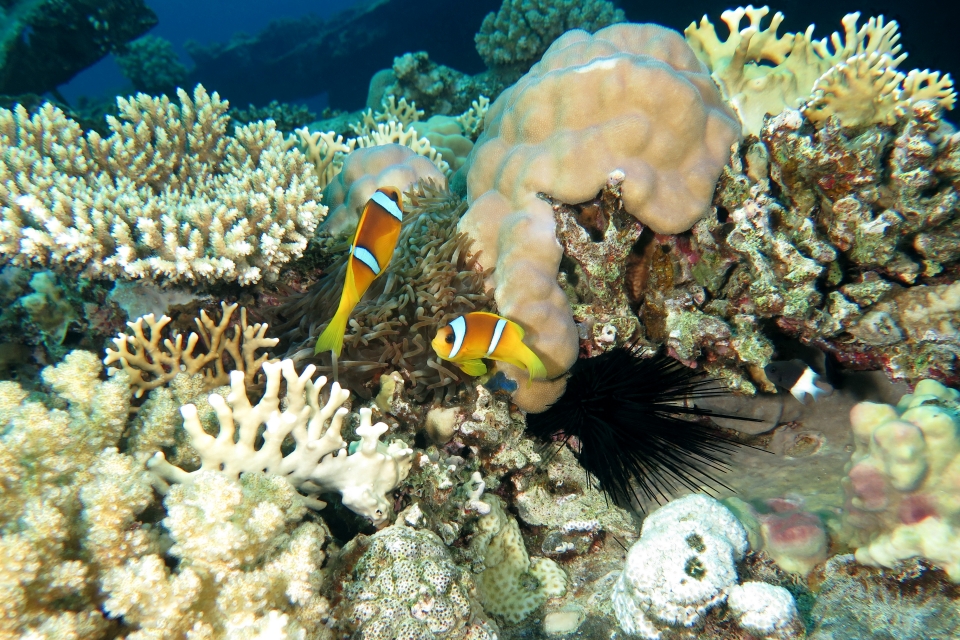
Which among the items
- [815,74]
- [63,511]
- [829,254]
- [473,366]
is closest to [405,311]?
[473,366]

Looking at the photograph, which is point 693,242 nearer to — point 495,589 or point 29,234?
point 495,589

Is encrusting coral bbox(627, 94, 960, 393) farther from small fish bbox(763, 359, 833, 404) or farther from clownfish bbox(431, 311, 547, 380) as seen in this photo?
clownfish bbox(431, 311, 547, 380)

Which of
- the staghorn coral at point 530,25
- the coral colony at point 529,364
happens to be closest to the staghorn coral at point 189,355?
the coral colony at point 529,364

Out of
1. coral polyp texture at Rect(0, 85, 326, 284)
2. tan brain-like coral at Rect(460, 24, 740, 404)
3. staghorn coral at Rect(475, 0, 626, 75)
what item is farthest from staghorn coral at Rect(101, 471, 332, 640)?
staghorn coral at Rect(475, 0, 626, 75)

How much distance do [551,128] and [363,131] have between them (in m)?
3.69

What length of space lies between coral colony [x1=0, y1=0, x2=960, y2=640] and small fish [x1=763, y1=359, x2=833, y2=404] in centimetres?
2

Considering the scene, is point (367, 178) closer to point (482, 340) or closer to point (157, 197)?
Result: point (157, 197)

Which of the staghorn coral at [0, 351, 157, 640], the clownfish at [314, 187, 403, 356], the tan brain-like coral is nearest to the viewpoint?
the staghorn coral at [0, 351, 157, 640]

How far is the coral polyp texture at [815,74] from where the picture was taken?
9.21 ft

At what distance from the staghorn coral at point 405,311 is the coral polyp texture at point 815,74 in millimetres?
2245

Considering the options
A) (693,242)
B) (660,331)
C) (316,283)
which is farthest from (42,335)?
(693,242)

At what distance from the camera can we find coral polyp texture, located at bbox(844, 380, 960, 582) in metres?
2.07

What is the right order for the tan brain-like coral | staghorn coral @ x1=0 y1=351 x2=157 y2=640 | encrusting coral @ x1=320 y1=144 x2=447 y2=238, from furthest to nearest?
encrusting coral @ x1=320 y1=144 x2=447 y2=238, the tan brain-like coral, staghorn coral @ x1=0 y1=351 x2=157 y2=640

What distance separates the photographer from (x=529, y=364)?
2.60 m
